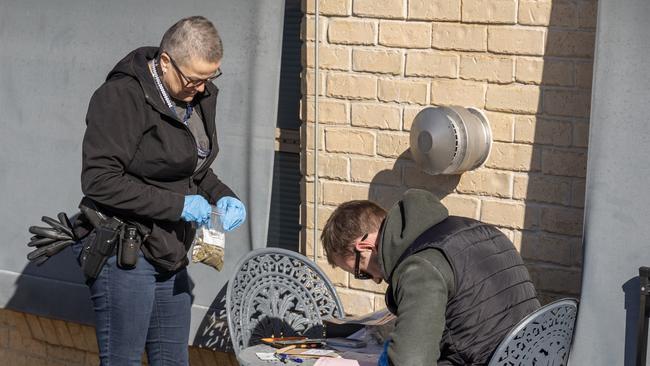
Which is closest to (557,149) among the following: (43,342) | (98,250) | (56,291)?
(98,250)

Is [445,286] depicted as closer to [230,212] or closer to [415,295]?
[415,295]

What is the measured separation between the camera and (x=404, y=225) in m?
3.43

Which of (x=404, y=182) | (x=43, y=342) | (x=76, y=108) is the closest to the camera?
(x=404, y=182)

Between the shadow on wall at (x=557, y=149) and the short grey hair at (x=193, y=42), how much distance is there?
3.61 feet

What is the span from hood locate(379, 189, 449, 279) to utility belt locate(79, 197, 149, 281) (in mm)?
1020

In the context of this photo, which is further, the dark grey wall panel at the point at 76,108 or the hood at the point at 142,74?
the dark grey wall panel at the point at 76,108

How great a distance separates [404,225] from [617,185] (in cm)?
90

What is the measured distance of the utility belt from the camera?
404 cm

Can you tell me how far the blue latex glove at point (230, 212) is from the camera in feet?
13.9

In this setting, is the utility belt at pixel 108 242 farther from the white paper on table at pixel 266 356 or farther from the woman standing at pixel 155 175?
the white paper on table at pixel 266 356

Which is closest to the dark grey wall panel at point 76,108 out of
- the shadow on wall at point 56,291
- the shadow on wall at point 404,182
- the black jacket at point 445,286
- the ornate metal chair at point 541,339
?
the shadow on wall at point 56,291

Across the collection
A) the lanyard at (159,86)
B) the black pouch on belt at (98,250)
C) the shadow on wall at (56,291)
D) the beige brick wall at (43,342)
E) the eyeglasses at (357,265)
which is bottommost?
the beige brick wall at (43,342)

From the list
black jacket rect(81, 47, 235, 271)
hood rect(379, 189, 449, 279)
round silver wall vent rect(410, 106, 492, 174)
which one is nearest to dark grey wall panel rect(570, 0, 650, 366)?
round silver wall vent rect(410, 106, 492, 174)

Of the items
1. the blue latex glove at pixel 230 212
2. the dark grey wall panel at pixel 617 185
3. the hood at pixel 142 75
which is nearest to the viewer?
the dark grey wall panel at pixel 617 185
